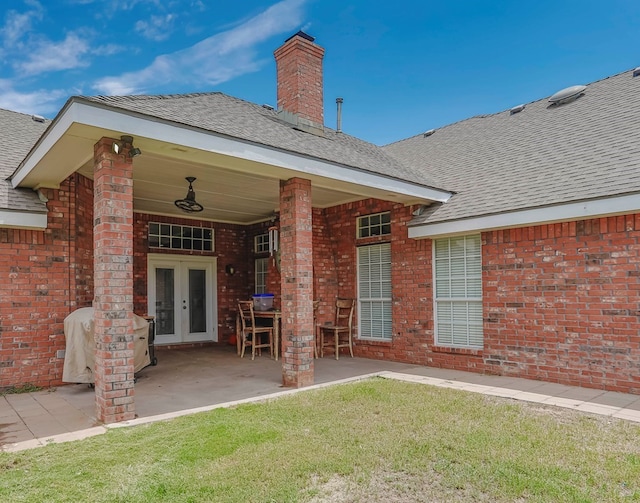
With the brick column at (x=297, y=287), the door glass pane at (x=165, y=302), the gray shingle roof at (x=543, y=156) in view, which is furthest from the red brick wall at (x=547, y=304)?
the door glass pane at (x=165, y=302)

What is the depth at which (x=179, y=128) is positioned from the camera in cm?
477

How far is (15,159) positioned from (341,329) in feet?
21.2

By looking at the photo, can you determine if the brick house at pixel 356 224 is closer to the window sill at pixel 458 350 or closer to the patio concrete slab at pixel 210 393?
the window sill at pixel 458 350

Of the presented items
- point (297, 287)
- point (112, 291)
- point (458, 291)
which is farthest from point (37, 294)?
point (458, 291)

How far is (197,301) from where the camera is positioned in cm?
1133

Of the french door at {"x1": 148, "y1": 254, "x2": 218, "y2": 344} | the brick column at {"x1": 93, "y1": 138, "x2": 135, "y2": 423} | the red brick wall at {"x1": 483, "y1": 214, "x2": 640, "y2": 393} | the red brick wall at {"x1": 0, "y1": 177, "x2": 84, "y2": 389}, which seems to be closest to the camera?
the brick column at {"x1": 93, "y1": 138, "x2": 135, "y2": 423}

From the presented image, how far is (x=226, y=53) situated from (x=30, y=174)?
22.0 ft

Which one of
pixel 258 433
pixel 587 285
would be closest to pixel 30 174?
pixel 258 433

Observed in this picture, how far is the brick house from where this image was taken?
15.5 ft

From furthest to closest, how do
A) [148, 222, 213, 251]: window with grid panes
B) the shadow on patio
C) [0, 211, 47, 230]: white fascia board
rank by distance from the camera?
1. [148, 222, 213, 251]: window with grid panes
2. [0, 211, 47, 230]: white fascia board
3. the shadow on patio

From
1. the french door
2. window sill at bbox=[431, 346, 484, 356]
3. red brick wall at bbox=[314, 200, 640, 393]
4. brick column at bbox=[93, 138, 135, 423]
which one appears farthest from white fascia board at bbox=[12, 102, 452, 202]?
the french door

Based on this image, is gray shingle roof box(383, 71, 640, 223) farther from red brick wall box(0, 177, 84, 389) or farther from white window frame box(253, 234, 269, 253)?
red brick wall box(0, 177, 84, 389)

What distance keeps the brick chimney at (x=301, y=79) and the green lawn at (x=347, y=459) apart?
5.71 meters

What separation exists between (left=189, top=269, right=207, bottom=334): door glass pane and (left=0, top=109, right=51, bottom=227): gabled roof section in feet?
14.7
